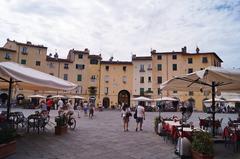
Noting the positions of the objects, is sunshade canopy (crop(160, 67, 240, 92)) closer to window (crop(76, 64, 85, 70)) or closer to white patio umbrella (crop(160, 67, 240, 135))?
white patio umbrella (crop(160, 67, 240, 135))

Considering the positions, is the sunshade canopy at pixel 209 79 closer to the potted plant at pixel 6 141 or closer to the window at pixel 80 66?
the potted plant at pixel 6 141

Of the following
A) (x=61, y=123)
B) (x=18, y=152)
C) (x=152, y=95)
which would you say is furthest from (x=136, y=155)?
(x=152, y=95)

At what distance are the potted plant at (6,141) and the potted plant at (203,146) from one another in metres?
4.82

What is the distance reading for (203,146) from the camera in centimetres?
Result: 655

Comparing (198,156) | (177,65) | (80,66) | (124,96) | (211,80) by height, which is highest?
(177,65)

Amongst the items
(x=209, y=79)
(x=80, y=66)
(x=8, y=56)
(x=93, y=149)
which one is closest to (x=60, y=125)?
(x=93, y=149)

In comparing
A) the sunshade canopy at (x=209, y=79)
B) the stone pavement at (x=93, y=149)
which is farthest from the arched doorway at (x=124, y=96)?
the stone pavement at (x=93, y=149)

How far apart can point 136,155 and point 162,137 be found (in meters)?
4.05

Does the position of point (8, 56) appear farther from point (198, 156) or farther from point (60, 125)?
point (198, 156)

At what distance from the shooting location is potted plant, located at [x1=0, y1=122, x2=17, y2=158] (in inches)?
265

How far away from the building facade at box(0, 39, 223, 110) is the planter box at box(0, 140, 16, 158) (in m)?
48.7

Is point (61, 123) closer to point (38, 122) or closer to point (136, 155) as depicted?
point (38, 122)

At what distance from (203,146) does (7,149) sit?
16.1 feet

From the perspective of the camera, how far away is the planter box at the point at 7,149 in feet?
21.8
